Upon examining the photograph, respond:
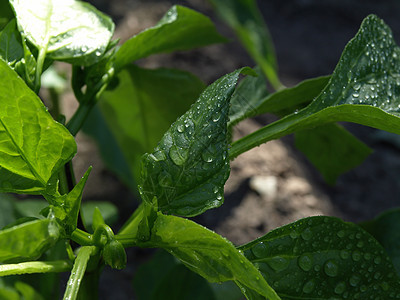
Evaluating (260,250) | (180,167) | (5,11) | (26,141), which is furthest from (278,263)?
(5,11)

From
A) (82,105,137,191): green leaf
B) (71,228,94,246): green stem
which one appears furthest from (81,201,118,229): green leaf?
(71,228,94,246): green stem

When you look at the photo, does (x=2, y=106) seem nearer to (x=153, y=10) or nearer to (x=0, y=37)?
(x=0, y=37)

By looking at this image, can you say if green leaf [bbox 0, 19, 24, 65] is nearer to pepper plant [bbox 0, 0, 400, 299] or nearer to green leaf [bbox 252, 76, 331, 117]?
pepper plant [bbox 0, 0, 400, 299]

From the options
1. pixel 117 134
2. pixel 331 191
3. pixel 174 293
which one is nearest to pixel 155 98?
pixel 117 134

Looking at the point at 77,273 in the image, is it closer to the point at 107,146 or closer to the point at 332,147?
the point at 332,147

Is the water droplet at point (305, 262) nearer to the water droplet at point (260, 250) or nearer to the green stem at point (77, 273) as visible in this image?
the water droplet at point (260, 250)
